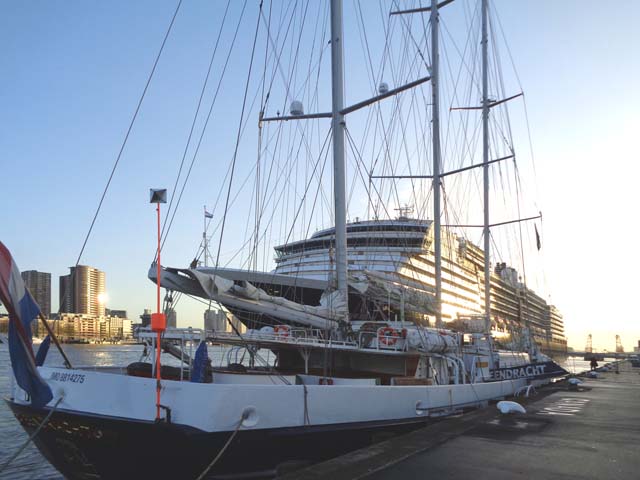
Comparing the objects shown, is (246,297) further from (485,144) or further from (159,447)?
(485,144)

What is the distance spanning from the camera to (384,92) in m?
17.4

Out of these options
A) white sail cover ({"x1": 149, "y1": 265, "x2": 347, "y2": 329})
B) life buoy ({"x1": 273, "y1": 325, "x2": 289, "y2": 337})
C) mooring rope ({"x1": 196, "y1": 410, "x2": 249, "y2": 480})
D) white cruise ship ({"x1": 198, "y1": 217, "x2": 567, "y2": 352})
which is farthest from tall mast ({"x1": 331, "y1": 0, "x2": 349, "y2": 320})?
mooring rope ({"x1": 196, "y1": 410, "x2": 249, "y2": 480})

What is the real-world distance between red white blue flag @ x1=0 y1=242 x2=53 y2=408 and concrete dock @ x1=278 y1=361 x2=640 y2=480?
3599mm

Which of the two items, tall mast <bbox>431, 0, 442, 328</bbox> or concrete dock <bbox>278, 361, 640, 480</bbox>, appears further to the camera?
tall mast <bbox>431, 0, 442, 328</bbox>

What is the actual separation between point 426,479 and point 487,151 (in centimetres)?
2899

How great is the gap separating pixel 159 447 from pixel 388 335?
7388 millimetres

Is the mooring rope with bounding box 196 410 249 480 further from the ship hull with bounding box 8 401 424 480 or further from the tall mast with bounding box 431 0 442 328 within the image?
the tall mast with bounding box 431 0 442 328

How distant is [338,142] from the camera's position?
1597 centimetres

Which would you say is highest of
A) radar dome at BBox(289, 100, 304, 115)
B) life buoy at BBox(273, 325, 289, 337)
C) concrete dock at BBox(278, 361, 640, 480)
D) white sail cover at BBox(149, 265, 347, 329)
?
radar dome at BBox(289, 100, 304, 115)

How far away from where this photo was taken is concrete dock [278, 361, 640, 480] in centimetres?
835

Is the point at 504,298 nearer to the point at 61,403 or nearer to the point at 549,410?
the point at 549,410

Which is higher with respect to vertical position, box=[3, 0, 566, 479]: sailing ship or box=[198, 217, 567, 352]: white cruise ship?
box=[198, 217, 567, 352]: white cruise ship

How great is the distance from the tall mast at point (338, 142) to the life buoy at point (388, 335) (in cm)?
148

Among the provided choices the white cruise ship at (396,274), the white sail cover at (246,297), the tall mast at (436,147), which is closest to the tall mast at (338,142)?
the white sail cover at (246,297)
